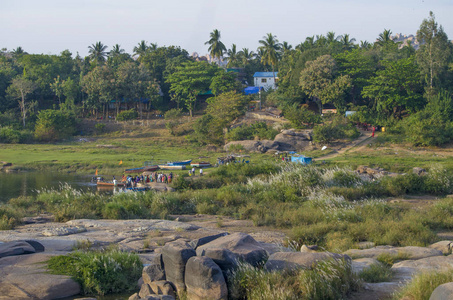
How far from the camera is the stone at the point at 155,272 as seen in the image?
364 inches

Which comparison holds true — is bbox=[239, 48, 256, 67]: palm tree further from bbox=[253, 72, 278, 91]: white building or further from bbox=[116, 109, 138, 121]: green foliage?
bbox=[116, 109, 138, 121]: green foliage

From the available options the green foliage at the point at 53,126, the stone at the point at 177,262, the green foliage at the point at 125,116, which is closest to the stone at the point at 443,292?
the stone at the point at 177,262

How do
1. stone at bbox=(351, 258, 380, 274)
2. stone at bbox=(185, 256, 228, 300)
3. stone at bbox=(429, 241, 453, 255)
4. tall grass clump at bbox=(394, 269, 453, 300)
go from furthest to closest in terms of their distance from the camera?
stone at bbox=(429, 241, 453, 255) < stone at bbox=(351, 258, 380, 274) < stone at bbox=(185, 256, 228, 300) < tall grass clump at bbox=(394, 269, 453, 300)

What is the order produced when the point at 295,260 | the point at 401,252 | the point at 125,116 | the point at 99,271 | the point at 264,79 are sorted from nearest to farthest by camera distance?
the point at 295,260, the point at 99,271, the point at 401,252, the point at 125,116, the point at 264,79

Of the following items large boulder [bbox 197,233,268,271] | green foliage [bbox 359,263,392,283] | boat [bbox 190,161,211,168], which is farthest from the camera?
boat [bbox 190,161,211,168]

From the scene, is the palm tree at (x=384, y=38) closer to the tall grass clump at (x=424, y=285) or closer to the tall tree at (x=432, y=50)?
the tall tree at (x=432, y=50)

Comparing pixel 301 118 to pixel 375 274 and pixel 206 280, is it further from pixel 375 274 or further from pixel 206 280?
pixel 206 280

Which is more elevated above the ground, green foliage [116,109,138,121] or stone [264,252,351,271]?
green foliage [116,109,138,121]

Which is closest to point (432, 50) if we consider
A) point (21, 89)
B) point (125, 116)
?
point (125, 116)

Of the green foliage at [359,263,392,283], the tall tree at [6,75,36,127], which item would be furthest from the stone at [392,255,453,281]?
the tall tree at [6,75,36,127]

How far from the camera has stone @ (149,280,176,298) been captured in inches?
345

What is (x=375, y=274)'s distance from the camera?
30.1 ft

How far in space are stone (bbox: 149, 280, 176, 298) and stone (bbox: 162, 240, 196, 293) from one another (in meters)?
0.10

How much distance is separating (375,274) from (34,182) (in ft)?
107
